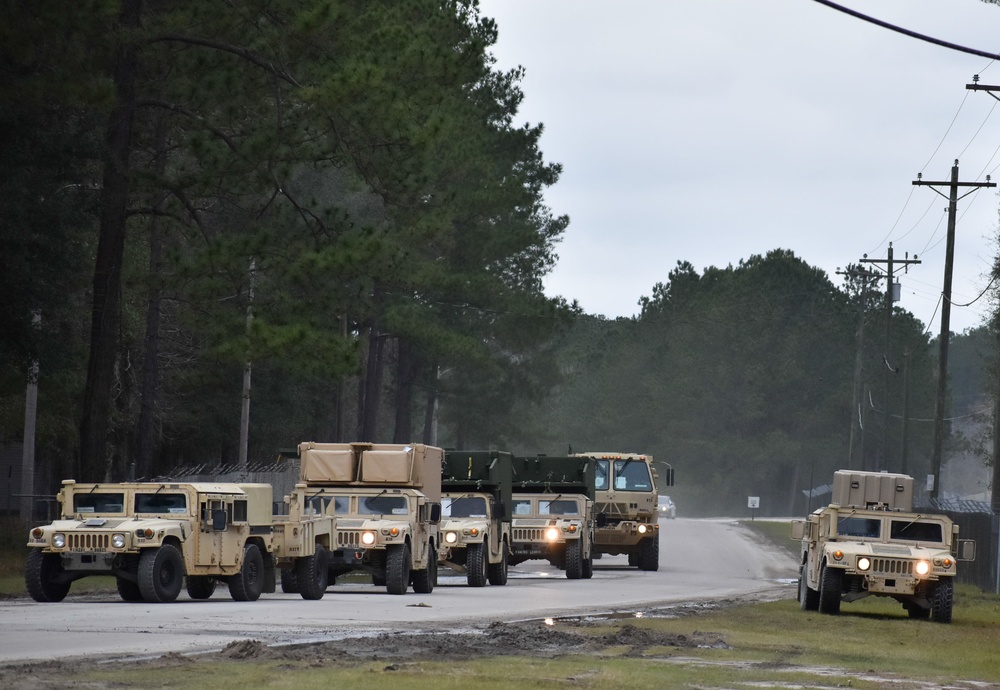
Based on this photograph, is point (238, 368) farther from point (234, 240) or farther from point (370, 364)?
point (234, 240)

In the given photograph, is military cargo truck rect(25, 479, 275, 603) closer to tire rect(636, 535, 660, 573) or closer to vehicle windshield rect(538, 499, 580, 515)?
vehicle windshield rect(538, 499, 580, 515)

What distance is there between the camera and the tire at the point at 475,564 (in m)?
30.7

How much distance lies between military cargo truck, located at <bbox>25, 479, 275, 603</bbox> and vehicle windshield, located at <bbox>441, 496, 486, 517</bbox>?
6109 mm

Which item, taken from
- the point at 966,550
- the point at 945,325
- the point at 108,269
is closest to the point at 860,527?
the point at 966,550

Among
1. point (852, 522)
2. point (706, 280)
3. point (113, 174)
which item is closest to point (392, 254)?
point (113, 174)

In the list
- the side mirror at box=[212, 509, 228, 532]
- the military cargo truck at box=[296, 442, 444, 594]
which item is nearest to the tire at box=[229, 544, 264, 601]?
the side mirror at box=[212, 509, 228, 532]

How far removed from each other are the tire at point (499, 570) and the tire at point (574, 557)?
2982mm

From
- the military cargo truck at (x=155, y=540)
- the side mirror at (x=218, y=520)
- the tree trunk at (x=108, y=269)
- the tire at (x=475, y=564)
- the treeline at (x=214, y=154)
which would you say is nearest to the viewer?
the military cargo truck at (x=155, y=540)

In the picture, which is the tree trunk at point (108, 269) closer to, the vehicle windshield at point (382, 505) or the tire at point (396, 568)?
the vehicle windshield at point (382, 505)

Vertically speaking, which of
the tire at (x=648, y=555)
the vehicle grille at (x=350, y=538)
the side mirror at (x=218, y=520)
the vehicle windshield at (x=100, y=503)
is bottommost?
the tire at (x=648, y=555)

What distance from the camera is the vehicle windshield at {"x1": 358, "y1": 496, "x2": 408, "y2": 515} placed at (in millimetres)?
28156

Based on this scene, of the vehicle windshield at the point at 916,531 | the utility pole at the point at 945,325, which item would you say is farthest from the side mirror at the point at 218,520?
the utility pole at the point at 945,325

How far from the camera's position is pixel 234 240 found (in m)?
32.8

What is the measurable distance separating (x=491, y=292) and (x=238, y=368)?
37.4 feet
